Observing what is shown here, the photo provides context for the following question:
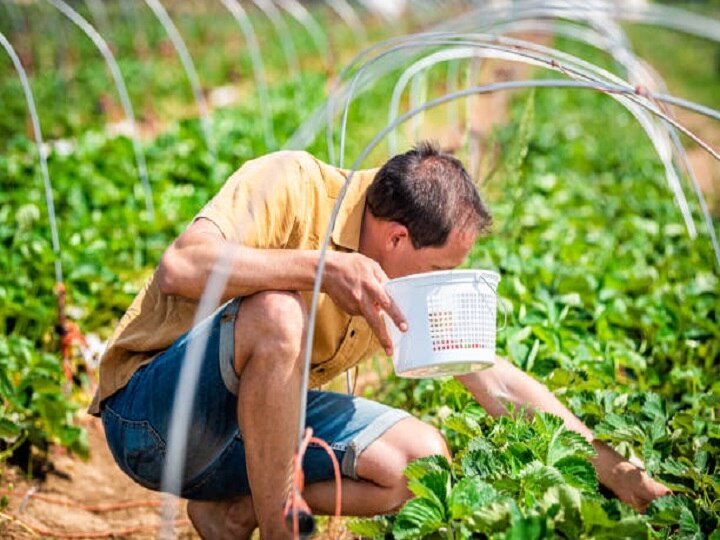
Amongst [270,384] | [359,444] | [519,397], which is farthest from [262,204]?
[519,397]

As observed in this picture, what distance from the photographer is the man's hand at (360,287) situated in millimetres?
1983

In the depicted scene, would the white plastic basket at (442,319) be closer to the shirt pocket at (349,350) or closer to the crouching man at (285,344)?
the crouching man at (285,344)

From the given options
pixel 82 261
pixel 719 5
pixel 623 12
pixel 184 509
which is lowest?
pixel 184 509

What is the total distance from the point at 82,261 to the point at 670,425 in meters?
2.24

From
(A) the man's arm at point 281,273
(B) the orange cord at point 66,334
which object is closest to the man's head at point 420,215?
(A) the man's arm at point 281,273

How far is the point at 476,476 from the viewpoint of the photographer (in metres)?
2.04

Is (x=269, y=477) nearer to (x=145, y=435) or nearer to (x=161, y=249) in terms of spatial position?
(x=145, y=435)

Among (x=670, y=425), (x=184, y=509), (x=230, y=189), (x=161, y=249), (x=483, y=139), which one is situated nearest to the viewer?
(x=230, y=189)

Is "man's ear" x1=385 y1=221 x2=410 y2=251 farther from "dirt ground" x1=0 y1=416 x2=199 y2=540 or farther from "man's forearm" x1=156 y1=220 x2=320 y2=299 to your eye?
"dirt ground" x1=0 y1=416 x2=199 y2=540

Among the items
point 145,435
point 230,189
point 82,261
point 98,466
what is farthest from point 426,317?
point 82,261

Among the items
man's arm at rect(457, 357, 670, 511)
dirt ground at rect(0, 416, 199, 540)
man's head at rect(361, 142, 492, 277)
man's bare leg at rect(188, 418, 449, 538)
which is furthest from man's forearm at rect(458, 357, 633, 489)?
dirt ground at rect(0, 416, 199, 540)

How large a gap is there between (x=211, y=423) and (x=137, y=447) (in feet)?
0.63

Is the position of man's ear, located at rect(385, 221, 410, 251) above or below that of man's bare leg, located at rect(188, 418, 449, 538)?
above

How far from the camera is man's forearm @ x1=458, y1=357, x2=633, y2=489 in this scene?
238 centimetres
